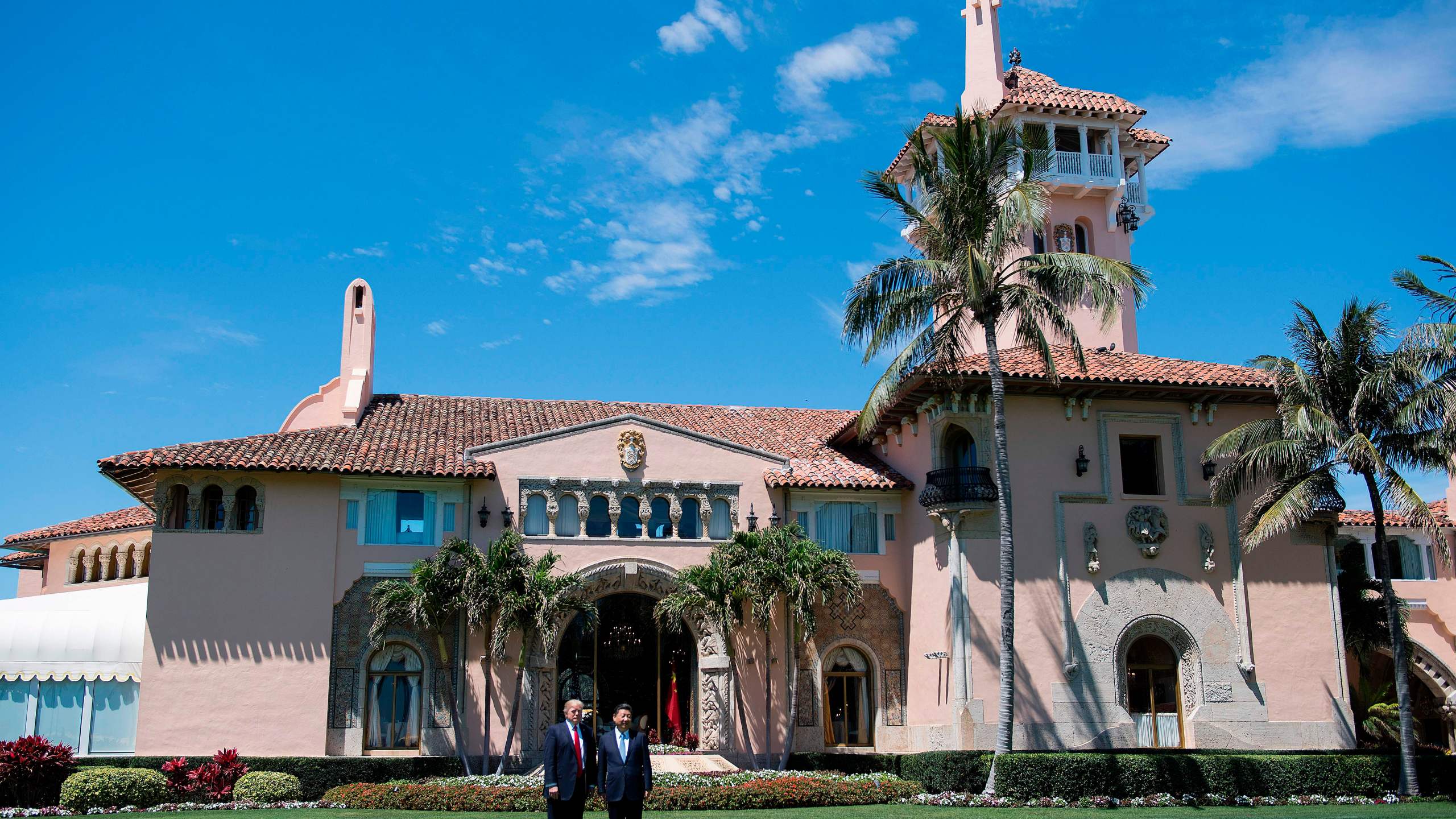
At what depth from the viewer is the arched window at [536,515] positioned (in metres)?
27.5

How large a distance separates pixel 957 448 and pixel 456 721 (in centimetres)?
1223

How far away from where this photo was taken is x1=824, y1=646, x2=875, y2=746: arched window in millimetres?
27891

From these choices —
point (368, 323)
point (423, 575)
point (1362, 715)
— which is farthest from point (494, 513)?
point (1362, 715)

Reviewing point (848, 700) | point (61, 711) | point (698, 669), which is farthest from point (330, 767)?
point (848, 700)

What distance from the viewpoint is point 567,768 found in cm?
1163

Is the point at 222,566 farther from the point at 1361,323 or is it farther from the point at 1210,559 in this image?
the point at 1361,323

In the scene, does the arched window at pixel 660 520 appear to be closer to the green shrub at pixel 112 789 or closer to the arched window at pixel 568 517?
the arched window at pixel 568 517

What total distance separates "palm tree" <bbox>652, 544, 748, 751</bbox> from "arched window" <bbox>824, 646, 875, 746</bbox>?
2.20 metres

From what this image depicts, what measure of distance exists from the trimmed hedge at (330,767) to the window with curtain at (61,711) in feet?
2.89

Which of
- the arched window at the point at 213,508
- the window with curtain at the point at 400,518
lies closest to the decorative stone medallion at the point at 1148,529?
the window with curtain at the point at 400,518

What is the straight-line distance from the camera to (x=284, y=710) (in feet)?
82.9

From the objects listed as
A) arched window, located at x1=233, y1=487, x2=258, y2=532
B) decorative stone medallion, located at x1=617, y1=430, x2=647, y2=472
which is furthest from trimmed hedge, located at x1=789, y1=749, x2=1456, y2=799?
arched window, located at x1=233, y1=487, x2=258, y2=532

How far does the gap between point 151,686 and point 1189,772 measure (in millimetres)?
20421

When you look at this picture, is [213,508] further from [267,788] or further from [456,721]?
[456,721]
